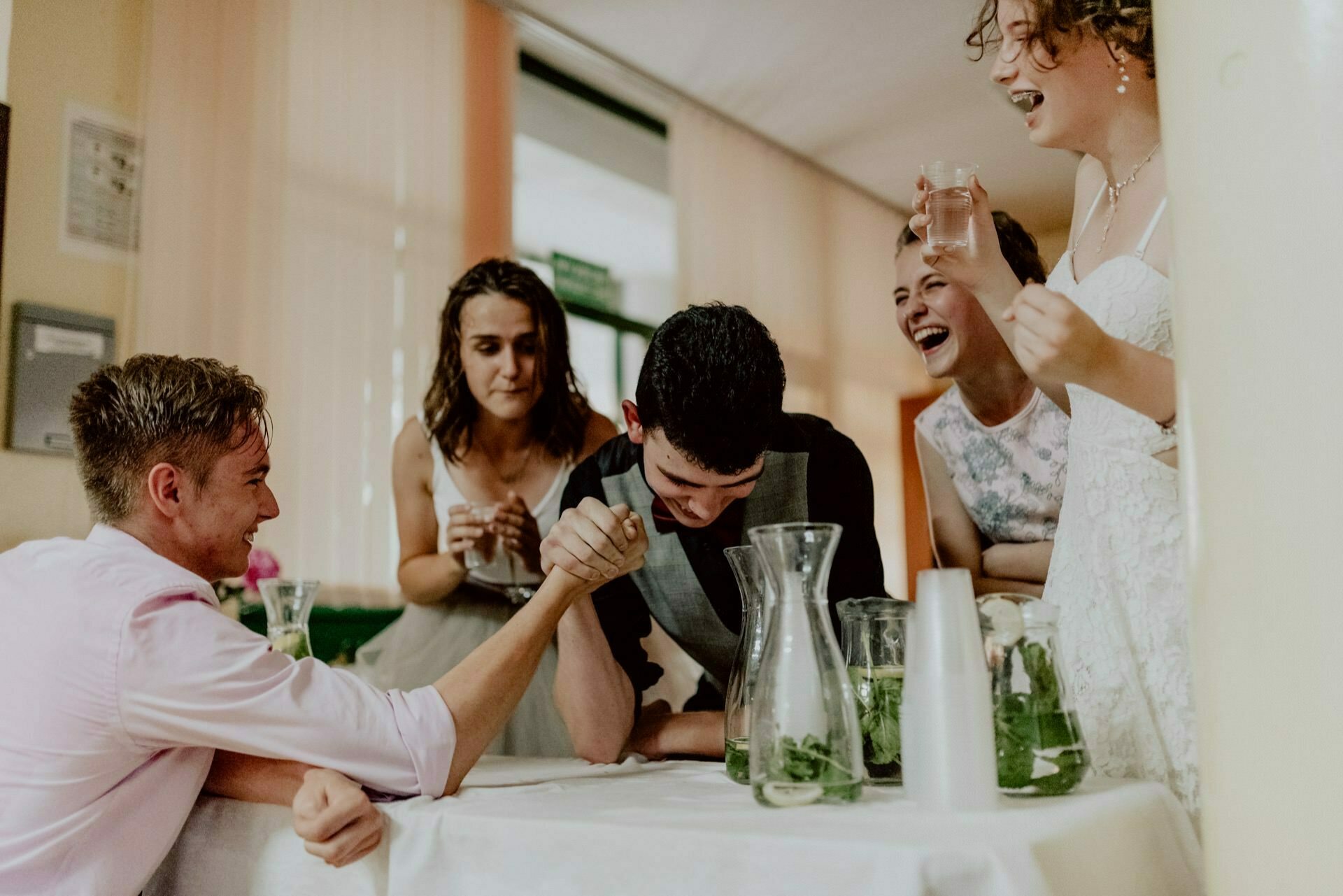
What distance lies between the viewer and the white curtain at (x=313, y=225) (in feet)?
10.7

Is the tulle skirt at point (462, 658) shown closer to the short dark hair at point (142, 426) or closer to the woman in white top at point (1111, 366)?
A: the short dark hair at point (142, 426)

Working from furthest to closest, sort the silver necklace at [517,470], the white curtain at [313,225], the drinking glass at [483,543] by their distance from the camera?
the white curtain at [313,225] < the silver necklace at [517,470] < the drinking glass at [483,543]

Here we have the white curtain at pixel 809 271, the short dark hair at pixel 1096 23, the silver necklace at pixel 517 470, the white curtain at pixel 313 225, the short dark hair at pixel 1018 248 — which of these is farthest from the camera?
the white curtain at pixel 809 271

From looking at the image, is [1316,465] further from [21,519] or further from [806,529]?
[21,519]

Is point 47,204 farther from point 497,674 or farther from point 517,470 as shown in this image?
point 497,674

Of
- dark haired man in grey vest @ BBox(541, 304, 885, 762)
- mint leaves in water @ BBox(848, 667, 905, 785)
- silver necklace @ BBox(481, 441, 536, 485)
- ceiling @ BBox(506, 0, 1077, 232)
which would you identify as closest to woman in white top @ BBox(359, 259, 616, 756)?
silver necklace @ BBox(481, 441, 536, 485)

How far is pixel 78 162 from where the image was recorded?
9.98 feet

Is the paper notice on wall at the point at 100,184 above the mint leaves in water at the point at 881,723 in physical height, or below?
above

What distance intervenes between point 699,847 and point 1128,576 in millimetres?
642

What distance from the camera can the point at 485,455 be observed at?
94.2 inches

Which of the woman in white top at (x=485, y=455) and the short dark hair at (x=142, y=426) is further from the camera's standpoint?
the woman in white top at (x=485, y=455)

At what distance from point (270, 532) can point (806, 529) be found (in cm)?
274

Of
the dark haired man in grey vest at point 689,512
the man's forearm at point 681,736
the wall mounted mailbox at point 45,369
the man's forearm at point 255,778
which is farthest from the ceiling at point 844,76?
the man's forearm at point 255,778

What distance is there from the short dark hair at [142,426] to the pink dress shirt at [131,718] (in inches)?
4.4
